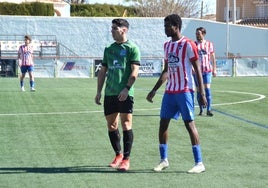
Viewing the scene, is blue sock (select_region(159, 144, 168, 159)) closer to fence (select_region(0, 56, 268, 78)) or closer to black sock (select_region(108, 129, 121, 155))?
black sock (select_region(108, 129, 121, 155))

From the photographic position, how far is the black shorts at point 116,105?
1020 cm

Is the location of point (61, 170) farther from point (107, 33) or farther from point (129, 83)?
point (107, 33)

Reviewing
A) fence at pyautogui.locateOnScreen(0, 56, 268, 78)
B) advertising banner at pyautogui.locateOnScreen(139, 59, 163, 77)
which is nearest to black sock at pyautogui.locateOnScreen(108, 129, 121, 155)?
fence at pyautogui.locateOnScreen(0, 56, 268, 78)

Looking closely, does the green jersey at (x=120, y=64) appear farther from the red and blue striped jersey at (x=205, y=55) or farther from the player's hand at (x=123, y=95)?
the red and blue striped jersey at (x=205, y=55)

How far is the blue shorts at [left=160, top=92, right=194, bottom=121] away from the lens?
988 cm

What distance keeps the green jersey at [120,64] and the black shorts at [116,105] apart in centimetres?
7

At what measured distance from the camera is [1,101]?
21.8 m

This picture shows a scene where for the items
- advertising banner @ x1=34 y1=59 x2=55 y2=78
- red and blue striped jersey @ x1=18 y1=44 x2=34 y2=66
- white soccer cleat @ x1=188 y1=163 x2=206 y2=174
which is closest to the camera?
white soccer cleat @ x1=188 y1=163 x2=206 y2=174

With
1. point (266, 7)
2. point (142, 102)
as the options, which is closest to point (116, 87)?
point (142, 102)

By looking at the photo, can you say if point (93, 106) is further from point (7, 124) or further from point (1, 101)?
point (7, 124)

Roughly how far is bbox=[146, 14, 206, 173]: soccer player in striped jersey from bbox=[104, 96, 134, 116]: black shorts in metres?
0.50

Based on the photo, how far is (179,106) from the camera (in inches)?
392

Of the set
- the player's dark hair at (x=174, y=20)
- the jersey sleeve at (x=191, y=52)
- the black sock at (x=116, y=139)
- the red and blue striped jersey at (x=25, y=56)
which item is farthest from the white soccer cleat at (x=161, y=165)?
the red and blue striped jersey at (x=25, y=56)

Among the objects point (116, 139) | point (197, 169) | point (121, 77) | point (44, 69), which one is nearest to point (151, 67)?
point (44, 69)
